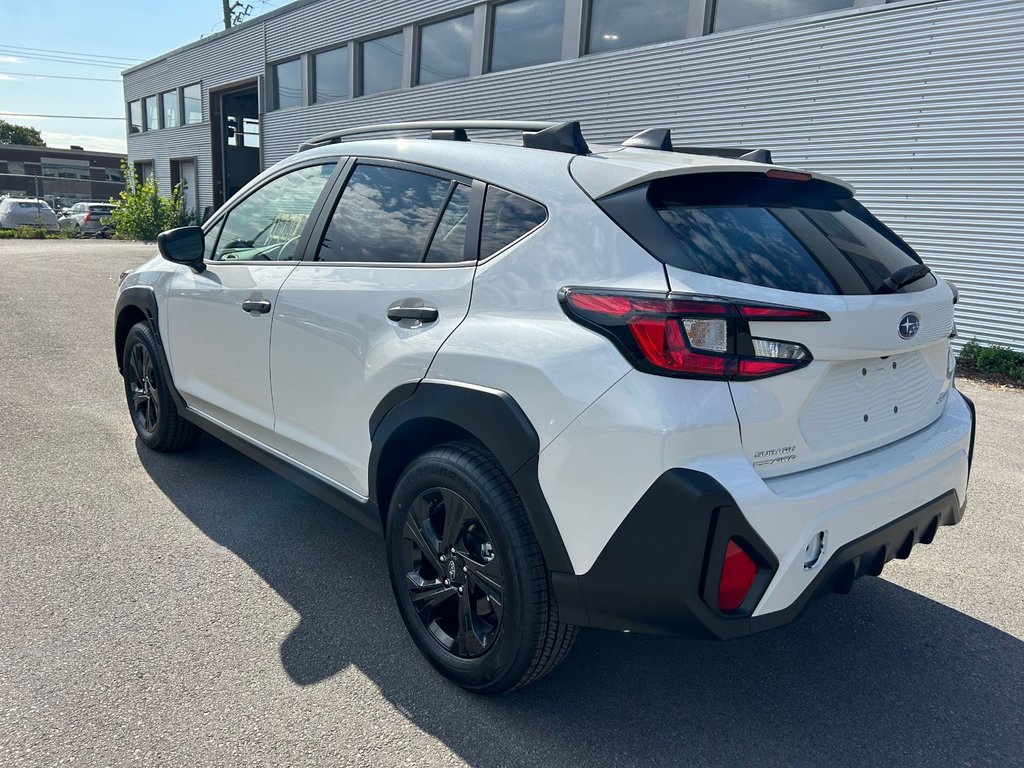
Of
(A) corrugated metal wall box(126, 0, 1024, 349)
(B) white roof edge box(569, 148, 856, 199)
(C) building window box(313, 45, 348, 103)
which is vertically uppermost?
(C) building window box(313, 45, 348, 103)

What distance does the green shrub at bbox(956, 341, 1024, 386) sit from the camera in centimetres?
802

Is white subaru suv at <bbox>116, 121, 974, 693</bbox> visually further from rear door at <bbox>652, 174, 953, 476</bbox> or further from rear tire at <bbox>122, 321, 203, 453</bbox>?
rear tire at <bbox>122, 321, 203, 453</bbox>

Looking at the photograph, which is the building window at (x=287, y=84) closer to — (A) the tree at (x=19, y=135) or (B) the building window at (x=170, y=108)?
(B) the building window at (x=170, y=108)

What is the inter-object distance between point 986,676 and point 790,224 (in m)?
1.73

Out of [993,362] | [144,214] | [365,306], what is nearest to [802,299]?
[365,306]

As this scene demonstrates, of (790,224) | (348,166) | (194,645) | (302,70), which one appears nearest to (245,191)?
(348,166)

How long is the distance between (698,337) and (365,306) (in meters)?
1.29

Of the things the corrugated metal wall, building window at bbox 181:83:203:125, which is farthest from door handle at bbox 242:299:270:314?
building window at bbox 181:83:203:125

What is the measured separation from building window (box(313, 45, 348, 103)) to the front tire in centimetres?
1859

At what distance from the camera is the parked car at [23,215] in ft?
105

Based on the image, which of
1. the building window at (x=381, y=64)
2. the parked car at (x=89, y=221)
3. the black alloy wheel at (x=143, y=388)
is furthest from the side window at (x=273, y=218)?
the parked car at (x=89, y=221)

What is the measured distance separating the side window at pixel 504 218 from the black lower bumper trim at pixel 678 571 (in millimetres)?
917

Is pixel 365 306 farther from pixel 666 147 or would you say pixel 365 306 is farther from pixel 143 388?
pixel 143 388

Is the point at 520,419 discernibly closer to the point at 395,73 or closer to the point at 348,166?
the point at 348,166
